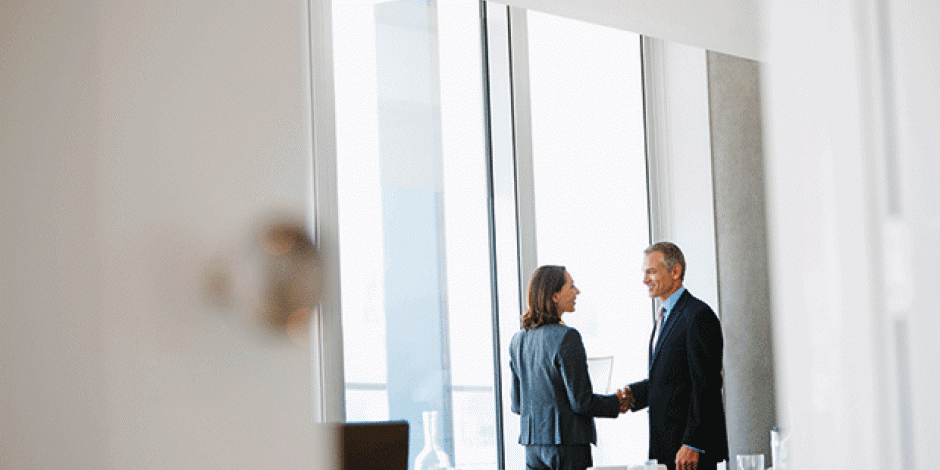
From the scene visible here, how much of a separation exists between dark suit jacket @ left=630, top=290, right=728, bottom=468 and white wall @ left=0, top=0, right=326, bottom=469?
315 centimetres

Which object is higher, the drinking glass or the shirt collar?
the shirt collar

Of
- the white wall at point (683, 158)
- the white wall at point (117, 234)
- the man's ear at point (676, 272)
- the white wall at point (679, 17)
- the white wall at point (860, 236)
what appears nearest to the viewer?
the white wall at point (860, 236)

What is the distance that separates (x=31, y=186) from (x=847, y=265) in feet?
4.00

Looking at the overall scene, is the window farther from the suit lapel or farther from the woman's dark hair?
the suit lapel

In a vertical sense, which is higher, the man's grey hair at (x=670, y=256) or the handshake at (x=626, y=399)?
the man's grey hair at (x=670, y=256)

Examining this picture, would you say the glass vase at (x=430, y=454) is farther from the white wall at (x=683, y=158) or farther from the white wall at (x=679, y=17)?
the white wall at (x=683, y=158)

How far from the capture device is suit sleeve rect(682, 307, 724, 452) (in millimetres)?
4137

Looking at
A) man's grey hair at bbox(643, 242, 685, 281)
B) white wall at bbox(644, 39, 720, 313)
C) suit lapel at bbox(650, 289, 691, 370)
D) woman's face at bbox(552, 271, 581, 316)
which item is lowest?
suit lapel at bbox(650, 289, 691, 370)

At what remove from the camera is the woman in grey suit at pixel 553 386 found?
13.3ft

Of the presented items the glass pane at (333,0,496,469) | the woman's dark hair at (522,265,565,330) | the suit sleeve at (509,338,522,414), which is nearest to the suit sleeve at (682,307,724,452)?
the woman's dark hair at (522,265,565,330)

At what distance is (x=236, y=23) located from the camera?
1.38m

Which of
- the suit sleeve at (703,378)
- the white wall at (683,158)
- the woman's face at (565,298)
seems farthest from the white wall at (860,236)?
the white wall at (683,158)

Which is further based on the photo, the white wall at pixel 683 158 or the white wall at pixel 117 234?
the white wall at pixel 683 158

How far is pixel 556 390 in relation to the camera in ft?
13.4
